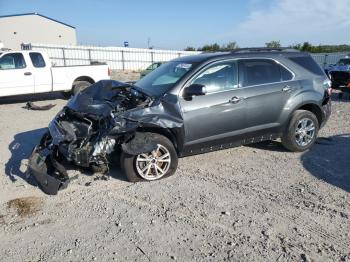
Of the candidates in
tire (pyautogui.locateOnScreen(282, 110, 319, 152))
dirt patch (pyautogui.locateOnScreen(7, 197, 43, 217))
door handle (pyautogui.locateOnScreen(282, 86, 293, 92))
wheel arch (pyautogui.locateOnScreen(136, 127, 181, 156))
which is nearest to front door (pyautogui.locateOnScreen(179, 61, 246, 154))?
wheel arch (pyautogui.locateOnScreen(136, 127, 181, 156))

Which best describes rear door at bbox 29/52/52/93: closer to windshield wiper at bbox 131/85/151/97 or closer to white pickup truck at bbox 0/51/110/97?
white pickup truck at bbox 0/51/110/97

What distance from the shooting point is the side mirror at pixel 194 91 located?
521 centimetres

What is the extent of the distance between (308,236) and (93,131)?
3094 millimetres

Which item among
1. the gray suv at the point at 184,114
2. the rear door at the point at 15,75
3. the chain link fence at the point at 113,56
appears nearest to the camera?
the gray suv at the point at 184,114

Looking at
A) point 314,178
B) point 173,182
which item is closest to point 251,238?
point 173,182

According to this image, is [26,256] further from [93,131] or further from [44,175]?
[93,131]

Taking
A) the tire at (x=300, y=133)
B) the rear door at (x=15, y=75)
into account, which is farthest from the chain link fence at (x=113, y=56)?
the tire at (x=300, y=133)

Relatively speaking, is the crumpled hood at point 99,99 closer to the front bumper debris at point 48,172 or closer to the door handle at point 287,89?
the front bumper debris at point 48,172

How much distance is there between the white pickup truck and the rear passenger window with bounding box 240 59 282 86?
28.1ft

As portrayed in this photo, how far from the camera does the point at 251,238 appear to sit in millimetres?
3701

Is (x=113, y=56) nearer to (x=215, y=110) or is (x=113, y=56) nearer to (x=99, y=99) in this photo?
(x=99, y=99)

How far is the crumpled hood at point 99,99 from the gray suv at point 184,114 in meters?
0.02

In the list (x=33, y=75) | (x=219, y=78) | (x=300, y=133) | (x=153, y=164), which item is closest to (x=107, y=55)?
(x=33, y=75)

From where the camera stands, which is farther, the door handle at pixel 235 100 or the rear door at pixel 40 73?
the rear door at pixel 40 73
